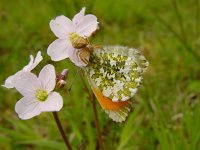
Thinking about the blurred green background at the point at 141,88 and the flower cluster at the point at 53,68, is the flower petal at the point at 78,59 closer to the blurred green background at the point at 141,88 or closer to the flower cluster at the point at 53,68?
the flower cluster at the point at 53,68

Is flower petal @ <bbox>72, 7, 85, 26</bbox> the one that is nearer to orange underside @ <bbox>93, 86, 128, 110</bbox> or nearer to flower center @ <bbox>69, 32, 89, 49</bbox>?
flower center @ <bbox>69, 32, 89, 49</bbox>

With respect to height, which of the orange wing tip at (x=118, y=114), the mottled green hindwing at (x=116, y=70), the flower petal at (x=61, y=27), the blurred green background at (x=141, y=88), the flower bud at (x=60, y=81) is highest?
the flower petal at (x=61, y=27)

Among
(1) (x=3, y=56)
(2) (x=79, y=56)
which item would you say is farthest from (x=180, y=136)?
(1) (x=3, y=56)

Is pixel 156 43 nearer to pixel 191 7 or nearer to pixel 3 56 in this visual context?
pixel 191 7

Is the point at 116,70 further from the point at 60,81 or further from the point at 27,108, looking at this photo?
the point at 27,108

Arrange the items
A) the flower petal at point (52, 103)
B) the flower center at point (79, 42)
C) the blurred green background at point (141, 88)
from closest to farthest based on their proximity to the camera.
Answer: the flower petal at point (52, 103), the flower center at point (79, 42), the blurred green background at point (141, 88)

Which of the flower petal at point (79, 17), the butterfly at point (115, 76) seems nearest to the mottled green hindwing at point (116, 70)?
the butterfly at point (115, 76)

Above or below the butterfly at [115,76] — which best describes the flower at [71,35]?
above

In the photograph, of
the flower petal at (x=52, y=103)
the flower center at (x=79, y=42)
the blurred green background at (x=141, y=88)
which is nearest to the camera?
the flower petal at (x=52, y=103)
